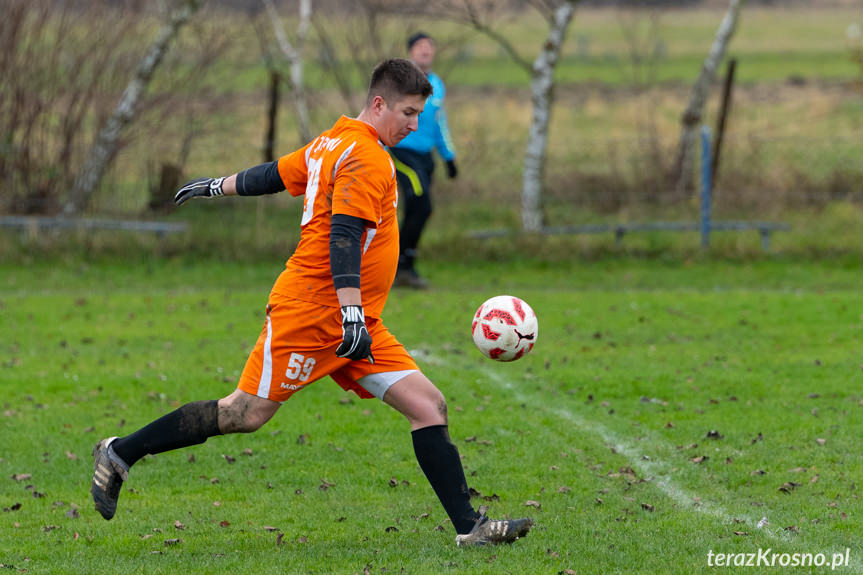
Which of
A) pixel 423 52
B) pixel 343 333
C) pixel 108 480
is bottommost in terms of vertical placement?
pixel 108 480

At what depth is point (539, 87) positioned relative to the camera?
1527 cm

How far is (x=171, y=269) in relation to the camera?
1416cm

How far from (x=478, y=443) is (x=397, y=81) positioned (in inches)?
105

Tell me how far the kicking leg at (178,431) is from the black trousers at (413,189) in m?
6.46

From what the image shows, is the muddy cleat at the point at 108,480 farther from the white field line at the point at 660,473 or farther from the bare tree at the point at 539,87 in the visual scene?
the bare tree at the point at 539,87

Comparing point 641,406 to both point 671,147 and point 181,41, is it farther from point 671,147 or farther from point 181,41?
point 181,41

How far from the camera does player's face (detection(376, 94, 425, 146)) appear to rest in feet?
15.1

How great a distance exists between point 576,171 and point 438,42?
11.7ft

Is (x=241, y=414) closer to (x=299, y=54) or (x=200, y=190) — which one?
(x=200, y=190)

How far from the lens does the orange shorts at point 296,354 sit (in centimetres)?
460

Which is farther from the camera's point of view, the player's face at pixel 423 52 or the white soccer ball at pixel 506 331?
the player's face at pixel 423 52

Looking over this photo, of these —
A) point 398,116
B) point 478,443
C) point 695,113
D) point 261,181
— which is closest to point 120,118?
point 695,113

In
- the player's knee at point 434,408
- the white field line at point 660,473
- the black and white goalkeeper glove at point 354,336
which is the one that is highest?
the black and white goalkeeper glove at point 354,336

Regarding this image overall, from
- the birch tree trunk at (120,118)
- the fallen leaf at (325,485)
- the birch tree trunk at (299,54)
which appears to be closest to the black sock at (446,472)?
the fallen leaf at (325,485)
